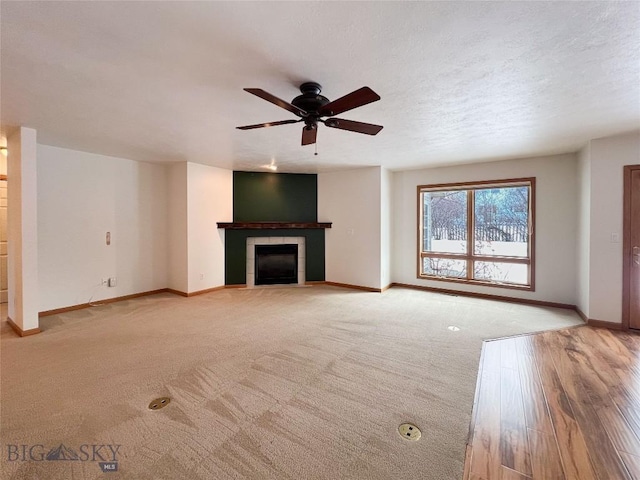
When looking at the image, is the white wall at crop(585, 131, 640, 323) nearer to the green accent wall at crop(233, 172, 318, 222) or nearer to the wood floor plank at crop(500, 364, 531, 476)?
the wood floor plank at crop(500, 364, 531, 476)

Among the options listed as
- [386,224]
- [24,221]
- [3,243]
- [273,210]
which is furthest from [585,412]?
[3,243]

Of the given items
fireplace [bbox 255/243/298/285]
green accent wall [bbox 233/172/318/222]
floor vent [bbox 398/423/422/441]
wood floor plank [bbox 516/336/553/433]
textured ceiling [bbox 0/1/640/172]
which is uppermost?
textured ceiling [bbox 0/1/640/172]

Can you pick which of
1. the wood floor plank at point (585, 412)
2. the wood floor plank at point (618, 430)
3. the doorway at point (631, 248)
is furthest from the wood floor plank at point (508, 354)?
the doorway at point (631, 248)

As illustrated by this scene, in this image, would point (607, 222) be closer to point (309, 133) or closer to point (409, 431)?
point (409, 431)

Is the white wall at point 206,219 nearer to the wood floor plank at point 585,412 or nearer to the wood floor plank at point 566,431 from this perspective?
the wood floor plank at point 566,431

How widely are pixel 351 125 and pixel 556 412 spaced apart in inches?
108

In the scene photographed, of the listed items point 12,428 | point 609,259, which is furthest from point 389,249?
point 12,428

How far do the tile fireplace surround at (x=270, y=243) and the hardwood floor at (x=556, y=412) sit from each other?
3.86 metres

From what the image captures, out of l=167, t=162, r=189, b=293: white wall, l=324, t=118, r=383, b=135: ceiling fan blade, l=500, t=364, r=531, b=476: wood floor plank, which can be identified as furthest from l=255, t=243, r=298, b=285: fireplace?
l=500, t=364, r=531, b=476: wood floor plank

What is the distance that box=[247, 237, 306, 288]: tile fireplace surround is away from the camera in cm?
594

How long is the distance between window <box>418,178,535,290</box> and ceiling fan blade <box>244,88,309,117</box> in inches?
163

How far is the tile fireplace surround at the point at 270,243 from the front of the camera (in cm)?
594

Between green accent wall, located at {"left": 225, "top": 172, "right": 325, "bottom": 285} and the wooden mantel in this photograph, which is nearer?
the wooden mantel

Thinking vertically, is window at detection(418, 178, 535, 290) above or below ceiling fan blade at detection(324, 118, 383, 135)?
below
